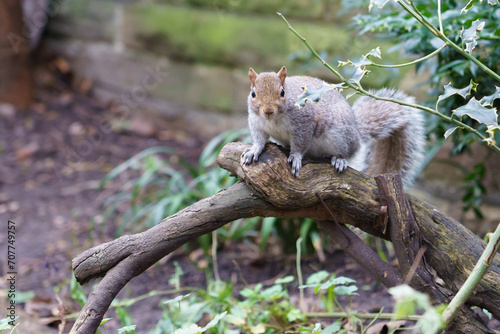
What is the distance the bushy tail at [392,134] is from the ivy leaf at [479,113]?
68 cm

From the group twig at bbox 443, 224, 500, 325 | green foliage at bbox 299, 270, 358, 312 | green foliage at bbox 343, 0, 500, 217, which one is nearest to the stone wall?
green foliage at bbox 343, 0, 500, 217

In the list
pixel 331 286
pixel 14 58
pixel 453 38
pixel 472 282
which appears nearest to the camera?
pixel 472 282

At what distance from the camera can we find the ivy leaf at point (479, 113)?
1.17 meters

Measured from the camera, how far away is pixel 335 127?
1.83 m

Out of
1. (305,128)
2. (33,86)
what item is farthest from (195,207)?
(33,86)

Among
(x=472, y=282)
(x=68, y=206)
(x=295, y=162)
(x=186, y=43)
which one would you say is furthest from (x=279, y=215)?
(x=186, y=43)

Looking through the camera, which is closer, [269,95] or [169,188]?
[269,95]

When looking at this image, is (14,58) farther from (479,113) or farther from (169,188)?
(479,113)

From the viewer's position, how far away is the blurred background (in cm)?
289

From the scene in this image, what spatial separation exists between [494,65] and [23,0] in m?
4.02

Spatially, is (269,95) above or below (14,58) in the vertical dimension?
above

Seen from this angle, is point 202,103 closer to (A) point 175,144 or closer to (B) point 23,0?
(A) point 175,144

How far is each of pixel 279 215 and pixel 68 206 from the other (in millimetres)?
2292

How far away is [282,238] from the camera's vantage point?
2643 mm
